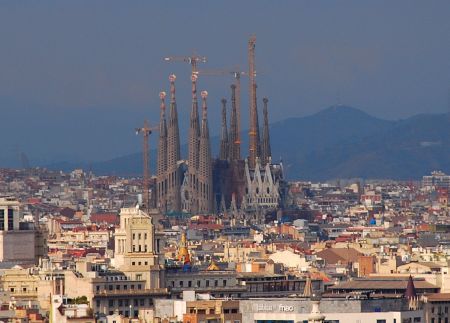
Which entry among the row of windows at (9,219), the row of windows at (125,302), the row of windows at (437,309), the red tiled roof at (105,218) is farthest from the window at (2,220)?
the red tiled roof at (105,218)

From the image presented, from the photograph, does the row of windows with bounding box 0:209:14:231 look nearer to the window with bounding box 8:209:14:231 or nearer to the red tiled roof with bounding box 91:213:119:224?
the window with bounding box 8:209:14:231

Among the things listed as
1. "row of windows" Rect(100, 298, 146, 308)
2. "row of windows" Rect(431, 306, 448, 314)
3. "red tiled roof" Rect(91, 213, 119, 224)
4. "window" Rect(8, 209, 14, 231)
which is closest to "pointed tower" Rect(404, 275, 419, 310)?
"row of windows" Rect(431, 306, 448, 314)

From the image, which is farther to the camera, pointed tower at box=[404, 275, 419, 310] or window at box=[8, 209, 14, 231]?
window at box=[8, 209, 14, 231]

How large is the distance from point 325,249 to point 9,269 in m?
39.2

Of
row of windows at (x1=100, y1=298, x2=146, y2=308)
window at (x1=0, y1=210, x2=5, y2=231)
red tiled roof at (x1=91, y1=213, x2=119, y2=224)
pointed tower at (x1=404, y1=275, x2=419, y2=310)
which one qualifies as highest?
red tiled roof at (x1=91, y1=213, x2=119, y2=224)

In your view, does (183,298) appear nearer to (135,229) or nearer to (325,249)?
(135,229)

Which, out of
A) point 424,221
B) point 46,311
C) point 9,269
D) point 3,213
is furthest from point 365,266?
point 424,221

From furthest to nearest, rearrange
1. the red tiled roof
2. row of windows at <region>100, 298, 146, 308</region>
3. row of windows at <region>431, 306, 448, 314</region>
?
the red tiled roof, row of windows at <region>100, 298, 146, 308</region>, row of windows at <region>431, 306, 448, 314</region>

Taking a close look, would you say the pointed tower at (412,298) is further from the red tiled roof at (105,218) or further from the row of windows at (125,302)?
the red tiled roof at (105,218)

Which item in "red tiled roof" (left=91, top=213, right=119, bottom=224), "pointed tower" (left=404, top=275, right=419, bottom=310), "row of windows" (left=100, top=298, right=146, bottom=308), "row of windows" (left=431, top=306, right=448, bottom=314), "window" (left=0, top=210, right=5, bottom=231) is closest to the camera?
"pointed tower" (left=404, top=275, right=419, bottom=310)

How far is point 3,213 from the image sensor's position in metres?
104

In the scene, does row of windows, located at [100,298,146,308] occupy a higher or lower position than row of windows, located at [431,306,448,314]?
higher

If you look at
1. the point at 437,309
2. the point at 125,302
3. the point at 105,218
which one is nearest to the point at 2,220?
the point at 125,302

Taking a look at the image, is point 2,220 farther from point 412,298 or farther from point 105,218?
point 105,218
